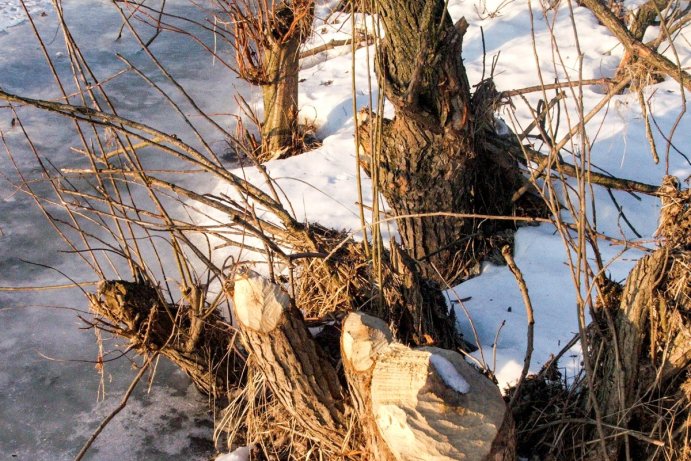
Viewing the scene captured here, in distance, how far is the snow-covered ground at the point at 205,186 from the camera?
267cm

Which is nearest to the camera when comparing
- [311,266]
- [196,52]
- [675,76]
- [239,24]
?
[675,76]

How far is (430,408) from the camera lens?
1446 mm

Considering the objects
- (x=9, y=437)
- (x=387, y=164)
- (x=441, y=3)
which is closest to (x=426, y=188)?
(x=387, y=164)

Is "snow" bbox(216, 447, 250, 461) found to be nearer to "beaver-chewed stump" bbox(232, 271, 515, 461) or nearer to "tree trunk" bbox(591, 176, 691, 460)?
"beaver-chewed stump" bbox(232, 271, 515, 461)

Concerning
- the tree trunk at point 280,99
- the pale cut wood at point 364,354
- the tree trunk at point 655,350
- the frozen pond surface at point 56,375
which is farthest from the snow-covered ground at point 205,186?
the pale cut wood at point 364,354

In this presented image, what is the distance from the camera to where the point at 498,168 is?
132 inches

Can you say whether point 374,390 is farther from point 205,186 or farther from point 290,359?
point 205,186

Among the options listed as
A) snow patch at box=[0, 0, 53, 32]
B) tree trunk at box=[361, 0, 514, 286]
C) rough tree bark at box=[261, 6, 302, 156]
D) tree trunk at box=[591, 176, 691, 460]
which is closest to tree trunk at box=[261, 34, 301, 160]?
rough tree bark at box=[261, 6, 302, 156]

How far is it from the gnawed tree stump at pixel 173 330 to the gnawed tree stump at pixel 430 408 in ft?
2.92

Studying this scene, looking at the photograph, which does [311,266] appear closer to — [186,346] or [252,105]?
[186,346]

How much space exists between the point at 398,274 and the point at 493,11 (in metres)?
4.78

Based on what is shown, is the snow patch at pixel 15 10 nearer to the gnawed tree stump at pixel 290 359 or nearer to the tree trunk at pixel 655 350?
the gnawed tree stump at pixel 290 359

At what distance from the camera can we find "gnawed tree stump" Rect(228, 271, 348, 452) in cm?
181

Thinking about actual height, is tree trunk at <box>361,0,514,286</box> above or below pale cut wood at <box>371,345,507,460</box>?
above
